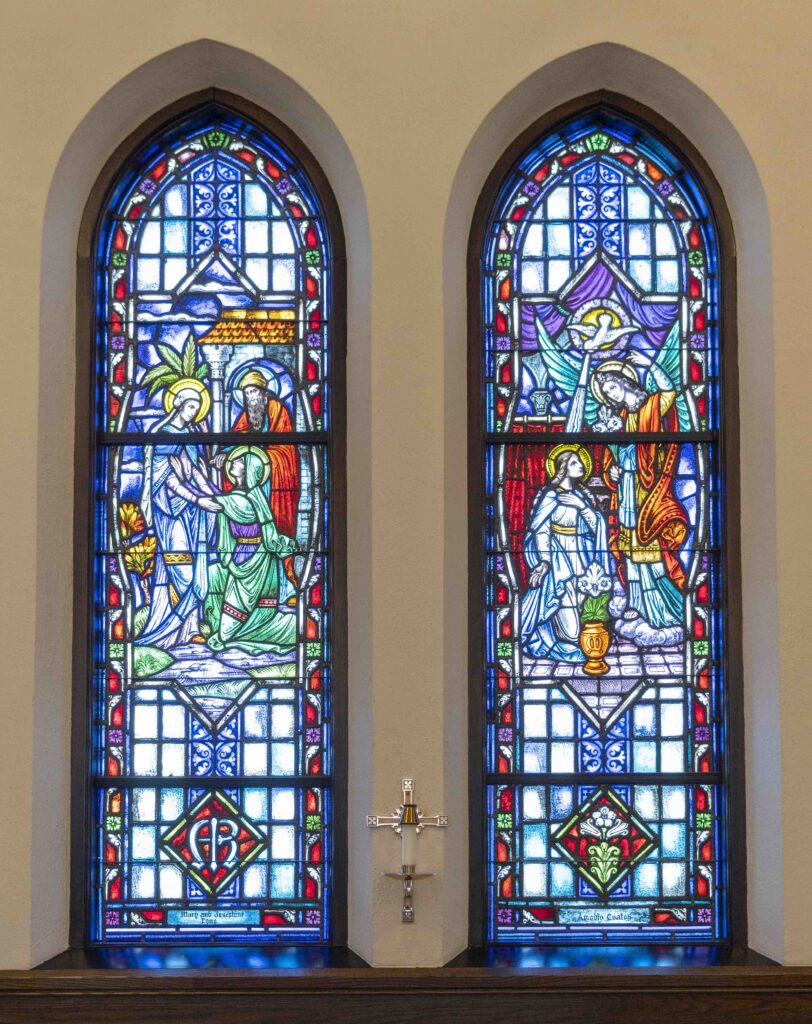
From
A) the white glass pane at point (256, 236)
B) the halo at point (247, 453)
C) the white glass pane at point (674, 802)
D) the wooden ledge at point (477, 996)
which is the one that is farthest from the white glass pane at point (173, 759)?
the white glass pane at point (256, 236)

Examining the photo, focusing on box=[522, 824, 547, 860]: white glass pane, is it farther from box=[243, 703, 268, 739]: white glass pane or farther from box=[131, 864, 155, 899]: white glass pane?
box=[131, 864, 155, 899]: white glass pane

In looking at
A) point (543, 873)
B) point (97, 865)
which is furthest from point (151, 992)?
point (543, 873)

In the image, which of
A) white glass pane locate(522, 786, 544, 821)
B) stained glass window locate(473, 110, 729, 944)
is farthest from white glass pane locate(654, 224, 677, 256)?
white glass pane locate(522, 786, 544, 821)

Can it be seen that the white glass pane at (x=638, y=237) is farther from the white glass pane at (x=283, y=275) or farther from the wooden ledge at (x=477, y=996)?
the wooden ledge at (x=477, y=996)

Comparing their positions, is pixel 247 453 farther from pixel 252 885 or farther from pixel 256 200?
pixel 252 885

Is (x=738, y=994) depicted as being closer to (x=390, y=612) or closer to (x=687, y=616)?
(x=687, y=616)

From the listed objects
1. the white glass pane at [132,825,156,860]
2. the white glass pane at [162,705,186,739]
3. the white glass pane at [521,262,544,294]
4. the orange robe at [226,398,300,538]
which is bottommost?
the white glass pane at [132,825,156,860]

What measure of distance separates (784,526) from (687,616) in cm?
51

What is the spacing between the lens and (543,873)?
4.56m

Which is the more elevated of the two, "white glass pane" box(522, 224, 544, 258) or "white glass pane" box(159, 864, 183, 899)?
"white glass pane" box(522, 224, 544, 258)

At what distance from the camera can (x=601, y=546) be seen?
4.65 m

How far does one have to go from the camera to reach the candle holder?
168 inches

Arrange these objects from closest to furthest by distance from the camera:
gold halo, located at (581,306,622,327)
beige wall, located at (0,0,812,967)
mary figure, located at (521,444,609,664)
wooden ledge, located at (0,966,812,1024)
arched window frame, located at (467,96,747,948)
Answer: wooden ledge, located at (0,966,812,1024)
beige wall, located at (0,0,812,967)
arched window frame, located at (467,96,747,948)
mary figure, located at (521,444,609,664)
gold halo, located at (581,306,622,327)

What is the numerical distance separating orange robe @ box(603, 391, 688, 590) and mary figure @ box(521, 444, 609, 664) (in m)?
0.07
